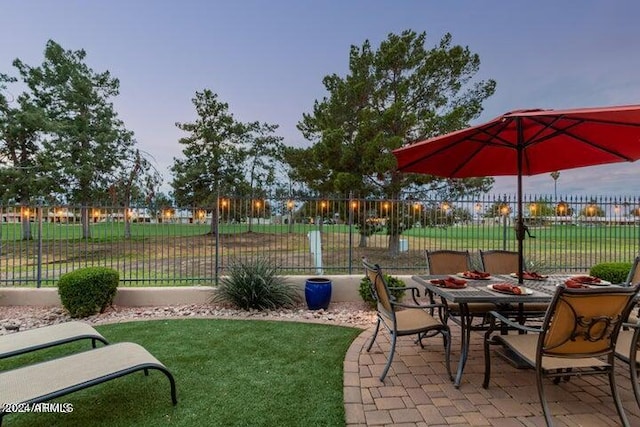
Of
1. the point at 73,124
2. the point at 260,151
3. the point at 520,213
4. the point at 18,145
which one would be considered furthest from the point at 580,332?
the point at 18,145

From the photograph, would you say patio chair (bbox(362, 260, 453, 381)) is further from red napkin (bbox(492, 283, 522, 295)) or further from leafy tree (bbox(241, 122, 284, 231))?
leafy tree (bbox(241, 122, 284, 231))

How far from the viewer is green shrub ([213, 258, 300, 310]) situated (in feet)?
18.7

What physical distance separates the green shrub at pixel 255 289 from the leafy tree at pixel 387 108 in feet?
19.6

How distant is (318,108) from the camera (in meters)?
13.5

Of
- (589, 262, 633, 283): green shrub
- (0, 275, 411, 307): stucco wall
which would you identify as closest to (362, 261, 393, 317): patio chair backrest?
(0, 275, 411, 307): stucco wall

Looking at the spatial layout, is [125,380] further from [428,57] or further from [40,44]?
[40,44]

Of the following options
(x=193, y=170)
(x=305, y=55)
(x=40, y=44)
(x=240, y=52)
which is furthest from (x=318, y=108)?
(x=40, y=44)

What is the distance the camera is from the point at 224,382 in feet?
10.3

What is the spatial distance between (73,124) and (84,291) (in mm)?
17368

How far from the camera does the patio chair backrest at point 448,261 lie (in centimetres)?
485

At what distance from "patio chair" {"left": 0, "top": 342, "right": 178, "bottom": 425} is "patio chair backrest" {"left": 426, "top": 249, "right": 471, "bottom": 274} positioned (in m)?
3.57

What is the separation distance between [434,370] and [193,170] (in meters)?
18.8

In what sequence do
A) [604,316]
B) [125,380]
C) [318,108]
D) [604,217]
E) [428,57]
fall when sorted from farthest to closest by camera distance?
[318,108] < [428,57] < [604,217] < [125,380] < [604,316]

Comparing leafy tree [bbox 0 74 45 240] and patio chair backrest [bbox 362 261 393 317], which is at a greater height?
leafy tree [bbox 0 74 45 240]
